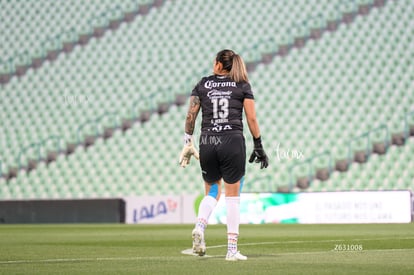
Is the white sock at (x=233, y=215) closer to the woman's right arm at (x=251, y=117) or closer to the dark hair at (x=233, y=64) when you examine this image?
the woman's right arm at (x=251, y=117)

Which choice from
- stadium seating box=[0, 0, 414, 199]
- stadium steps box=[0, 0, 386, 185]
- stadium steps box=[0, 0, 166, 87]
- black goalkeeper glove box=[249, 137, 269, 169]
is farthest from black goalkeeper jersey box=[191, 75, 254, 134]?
stadium steps box=[0, 0, 166, 87]

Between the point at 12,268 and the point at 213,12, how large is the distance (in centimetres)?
2128

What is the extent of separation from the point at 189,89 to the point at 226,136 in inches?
702

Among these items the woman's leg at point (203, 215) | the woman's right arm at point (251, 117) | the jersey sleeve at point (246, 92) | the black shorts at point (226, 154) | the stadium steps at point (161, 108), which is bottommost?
the woman's leg at point (203, 215)

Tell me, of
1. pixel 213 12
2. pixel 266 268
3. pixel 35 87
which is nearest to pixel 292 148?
pixel 213 12

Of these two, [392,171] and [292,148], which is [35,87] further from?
[392,171]

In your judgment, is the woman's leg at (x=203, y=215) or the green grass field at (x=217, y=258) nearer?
the green grass field at (x=217, y=258)

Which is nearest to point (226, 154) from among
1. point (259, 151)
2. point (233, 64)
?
point (259, 151)

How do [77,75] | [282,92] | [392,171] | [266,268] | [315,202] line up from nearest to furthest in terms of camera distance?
[266,268]
[315,202]
[392,171]
[282,92]
[77,75]

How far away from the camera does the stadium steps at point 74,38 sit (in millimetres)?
28625

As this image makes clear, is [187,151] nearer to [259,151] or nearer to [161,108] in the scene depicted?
[259,151]

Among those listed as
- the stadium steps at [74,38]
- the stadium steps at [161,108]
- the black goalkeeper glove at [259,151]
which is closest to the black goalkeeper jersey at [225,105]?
the black goalkeeper glove at [259,151]

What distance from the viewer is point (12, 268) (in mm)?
7664

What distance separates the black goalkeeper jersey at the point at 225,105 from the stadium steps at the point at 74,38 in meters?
20.4
